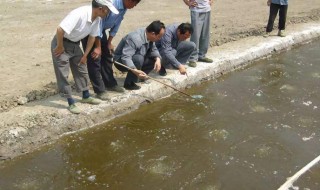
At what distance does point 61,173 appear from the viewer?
157 inches

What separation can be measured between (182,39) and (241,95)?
1.20 m

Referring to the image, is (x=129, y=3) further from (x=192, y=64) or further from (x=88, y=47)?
(x=192, y=64)

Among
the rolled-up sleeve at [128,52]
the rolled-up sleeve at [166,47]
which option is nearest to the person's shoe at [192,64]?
the rolled-up sleeve at [166,47]

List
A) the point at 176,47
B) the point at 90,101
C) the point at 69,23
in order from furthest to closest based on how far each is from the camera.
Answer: the point at 176,47
the point at 90,101
the point at 69,23

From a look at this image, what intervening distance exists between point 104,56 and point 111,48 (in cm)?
18

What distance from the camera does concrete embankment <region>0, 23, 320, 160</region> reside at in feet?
14.3

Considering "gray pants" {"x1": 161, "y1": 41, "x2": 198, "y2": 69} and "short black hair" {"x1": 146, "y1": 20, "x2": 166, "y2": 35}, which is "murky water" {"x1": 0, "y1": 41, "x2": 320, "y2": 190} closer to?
"gray pants" {"x1": 161, "y1": 41, "x2": 198, "y2": 69}

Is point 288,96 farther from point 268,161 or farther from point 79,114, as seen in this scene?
point 79,114

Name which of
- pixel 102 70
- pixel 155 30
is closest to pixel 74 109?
pixel 102 70

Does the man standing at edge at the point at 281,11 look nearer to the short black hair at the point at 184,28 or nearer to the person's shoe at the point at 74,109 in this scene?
the short black hair at the point at 184,28

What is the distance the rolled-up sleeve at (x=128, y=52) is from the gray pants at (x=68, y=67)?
0.64 metres

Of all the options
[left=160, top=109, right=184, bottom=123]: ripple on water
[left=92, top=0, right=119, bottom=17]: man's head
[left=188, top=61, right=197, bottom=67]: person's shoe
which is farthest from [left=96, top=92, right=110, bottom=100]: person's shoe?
[left=188, top=61, right=197, bottom=67]: person's shoe

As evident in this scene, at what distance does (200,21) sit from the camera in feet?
21.6

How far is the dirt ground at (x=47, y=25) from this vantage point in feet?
18.5
